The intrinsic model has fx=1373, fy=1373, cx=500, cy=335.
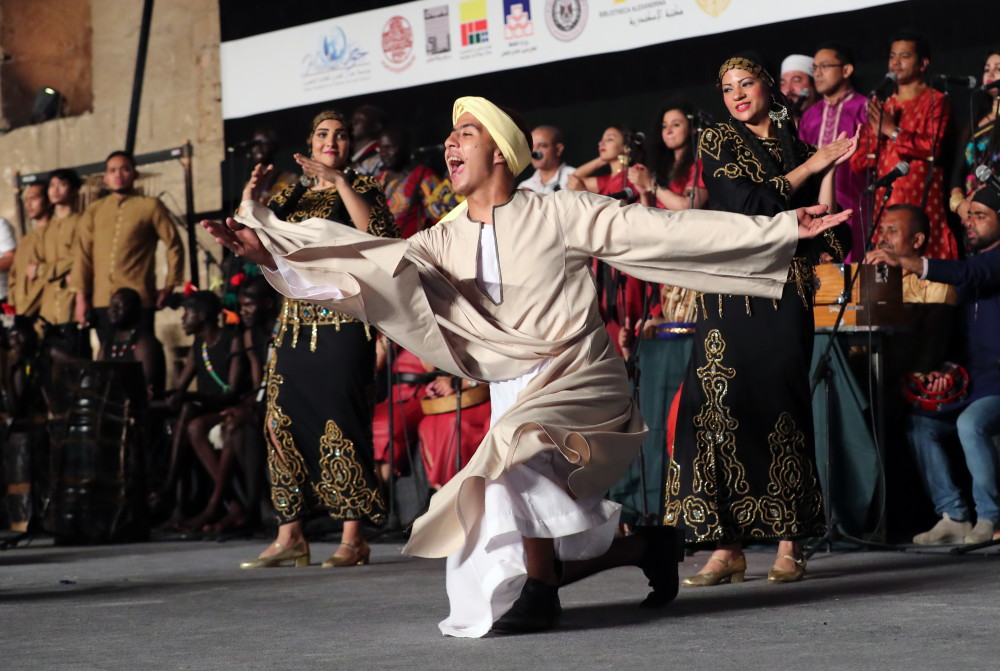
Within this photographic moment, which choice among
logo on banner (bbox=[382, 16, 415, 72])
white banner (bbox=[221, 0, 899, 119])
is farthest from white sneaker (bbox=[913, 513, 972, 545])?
logo on banner (bbox=[382, 16, 415, 72])

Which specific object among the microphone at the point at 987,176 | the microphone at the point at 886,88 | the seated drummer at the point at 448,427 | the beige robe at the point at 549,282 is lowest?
the seated drummer at the point at 448,427

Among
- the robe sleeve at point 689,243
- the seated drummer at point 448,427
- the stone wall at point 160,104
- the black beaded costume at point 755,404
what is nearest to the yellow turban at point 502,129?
the robe sleeve at point 689,243

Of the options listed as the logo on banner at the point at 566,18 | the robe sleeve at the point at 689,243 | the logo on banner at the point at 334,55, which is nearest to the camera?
the robe sleeve at the point at 689,243

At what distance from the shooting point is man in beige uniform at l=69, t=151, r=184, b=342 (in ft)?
29.6

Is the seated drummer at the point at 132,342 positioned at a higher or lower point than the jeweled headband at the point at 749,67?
lower

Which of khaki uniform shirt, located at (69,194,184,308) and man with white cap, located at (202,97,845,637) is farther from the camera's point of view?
khaki uniform shirt, located at (69,194,184,308)

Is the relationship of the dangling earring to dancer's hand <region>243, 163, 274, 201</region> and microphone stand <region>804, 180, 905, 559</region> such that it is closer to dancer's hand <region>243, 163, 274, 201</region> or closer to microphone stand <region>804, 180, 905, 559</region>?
microphone stand <region>804, 180, 905, 559</region>

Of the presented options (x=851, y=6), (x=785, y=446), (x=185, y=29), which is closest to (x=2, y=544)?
(x=785, y=446)

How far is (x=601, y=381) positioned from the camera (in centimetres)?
351

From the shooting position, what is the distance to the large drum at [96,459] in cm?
702

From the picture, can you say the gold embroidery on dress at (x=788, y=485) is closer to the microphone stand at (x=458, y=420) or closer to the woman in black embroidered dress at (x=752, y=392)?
the woman in black embroidered dress at (x=752, y=392)

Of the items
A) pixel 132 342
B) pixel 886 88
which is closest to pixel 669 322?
pixel 886 88

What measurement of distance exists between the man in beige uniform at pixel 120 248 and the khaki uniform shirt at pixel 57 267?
6.6 inches

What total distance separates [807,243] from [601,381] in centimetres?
91
